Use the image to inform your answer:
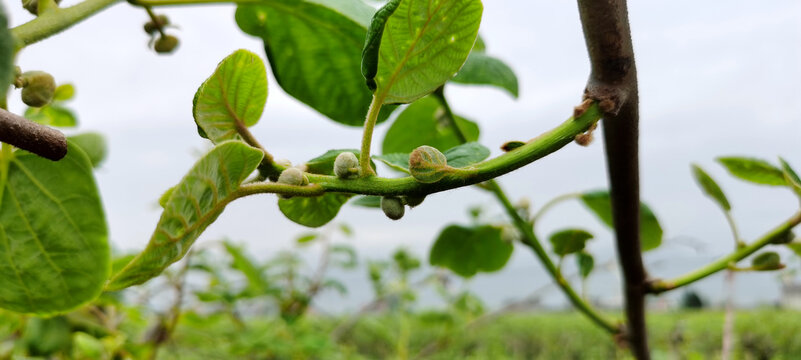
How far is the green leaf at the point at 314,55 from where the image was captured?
0.45 meters

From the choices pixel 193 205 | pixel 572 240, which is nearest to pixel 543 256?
pixel 572 240

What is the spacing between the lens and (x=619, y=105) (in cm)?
30

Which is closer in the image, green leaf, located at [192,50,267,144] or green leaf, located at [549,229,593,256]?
green leaf, located at [192,50,267,144]

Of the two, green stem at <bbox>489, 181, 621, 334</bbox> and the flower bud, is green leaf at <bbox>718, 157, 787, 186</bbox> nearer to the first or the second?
green stem at <bbox>489, 181, 621, 334</bbox>

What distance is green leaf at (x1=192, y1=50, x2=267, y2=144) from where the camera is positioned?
291mm

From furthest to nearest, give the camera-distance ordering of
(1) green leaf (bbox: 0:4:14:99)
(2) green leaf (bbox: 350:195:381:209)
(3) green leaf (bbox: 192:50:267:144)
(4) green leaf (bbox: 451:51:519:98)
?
(4) green leaf (bbox: 451:51:519:98)
(2) green leaf (bbox: 350:195:381:209)
(3) green leaf (bbox: 192:50:267:144)
(1) green leaf (bbox: 0:4:14:99)

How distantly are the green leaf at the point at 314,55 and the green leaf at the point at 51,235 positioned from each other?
17 centimetres

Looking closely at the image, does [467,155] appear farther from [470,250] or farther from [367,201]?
[470,250]

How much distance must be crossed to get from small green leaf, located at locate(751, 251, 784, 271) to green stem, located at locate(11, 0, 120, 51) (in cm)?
49

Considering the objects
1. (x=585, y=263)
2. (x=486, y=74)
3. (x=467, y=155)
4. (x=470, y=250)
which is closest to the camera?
(x=467, y=155)

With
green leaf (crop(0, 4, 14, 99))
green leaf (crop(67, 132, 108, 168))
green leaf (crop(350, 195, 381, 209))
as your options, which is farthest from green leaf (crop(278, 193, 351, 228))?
green leaf (crop(67, 132, 108, 168))

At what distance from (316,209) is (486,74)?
234mm

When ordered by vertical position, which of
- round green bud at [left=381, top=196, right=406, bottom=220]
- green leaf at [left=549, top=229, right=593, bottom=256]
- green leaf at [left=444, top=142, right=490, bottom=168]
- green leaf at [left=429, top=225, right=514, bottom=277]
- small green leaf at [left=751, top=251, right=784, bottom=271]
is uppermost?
green leaf at [left=444, top=142, right=490, bottom=168]

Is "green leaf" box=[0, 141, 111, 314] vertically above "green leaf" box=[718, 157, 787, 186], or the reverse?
"green leaf" box=[718, 157, 787, 186]
